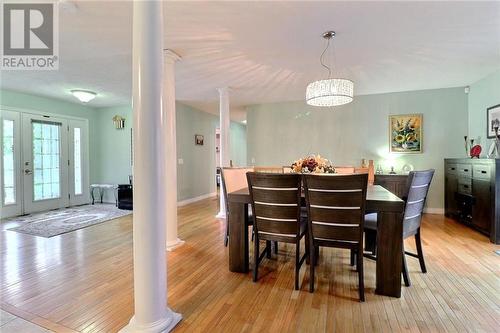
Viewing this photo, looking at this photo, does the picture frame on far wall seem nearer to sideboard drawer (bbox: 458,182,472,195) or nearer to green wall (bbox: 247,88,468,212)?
green wall (bbox: 247,88,468,212)

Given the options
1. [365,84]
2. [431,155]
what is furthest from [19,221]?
[431,155]

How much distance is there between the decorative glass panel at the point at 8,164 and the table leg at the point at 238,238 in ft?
16.5

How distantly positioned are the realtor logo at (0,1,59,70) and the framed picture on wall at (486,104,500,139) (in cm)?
579

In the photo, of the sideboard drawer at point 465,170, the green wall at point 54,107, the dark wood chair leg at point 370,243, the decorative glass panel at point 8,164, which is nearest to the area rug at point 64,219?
the decorative glass panel at point 8,164

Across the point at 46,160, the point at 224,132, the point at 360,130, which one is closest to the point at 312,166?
the point at 224,132

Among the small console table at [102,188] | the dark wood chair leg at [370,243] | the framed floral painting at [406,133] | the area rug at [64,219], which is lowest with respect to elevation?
the area rug at [64,219]

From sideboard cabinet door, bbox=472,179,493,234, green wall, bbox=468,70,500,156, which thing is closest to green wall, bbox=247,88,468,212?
green wall, bbox=468,70,500,156

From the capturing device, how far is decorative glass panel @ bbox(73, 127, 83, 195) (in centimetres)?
623

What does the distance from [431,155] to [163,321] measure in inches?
219

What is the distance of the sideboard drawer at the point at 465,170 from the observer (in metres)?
3.96

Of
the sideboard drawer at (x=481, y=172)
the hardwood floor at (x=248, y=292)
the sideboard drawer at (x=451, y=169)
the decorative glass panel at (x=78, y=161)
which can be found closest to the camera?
the hardwood floor at (x=248, y=292)

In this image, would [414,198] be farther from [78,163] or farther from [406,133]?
[78,163]

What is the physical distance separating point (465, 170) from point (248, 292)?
412cm

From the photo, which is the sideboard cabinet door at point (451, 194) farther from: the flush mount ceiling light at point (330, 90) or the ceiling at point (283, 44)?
the flush mount ceiling light at point (330, 90)
